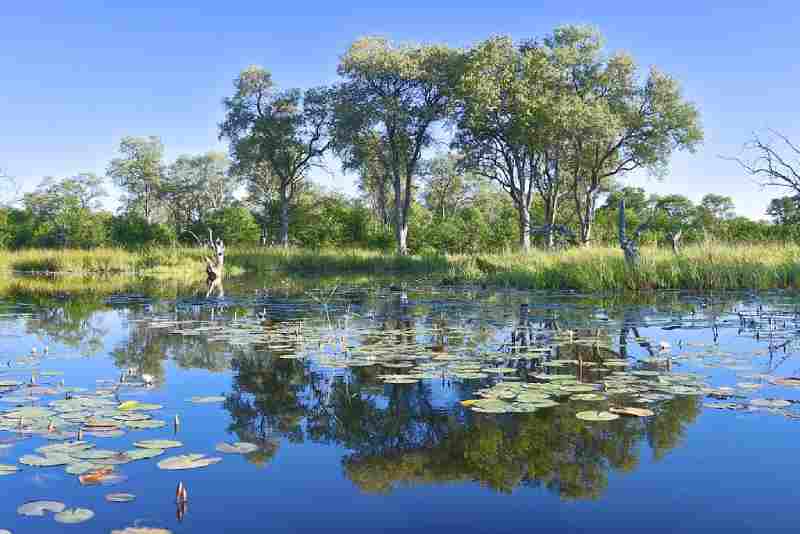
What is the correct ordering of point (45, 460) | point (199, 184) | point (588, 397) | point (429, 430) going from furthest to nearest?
point (199, 184), point (588, 397), point (429, 430), point (45, 460)

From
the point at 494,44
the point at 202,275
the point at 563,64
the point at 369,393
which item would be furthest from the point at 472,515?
the point at 563,64

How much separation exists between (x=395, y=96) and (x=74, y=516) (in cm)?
3872

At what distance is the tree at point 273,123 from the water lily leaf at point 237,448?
1650 inches

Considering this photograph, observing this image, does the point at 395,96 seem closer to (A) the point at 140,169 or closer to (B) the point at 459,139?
(B) the point at 459,139

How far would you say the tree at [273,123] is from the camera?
45.7 m

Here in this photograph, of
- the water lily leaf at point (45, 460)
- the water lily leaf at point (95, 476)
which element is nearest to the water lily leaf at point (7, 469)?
the water lily leaf at point (45, 460)

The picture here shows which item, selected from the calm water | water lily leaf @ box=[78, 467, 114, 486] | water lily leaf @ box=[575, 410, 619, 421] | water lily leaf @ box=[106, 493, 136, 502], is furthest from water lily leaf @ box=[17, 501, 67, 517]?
water lily leaf @ box=[575, 410, 619, 421]

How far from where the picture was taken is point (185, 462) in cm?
403

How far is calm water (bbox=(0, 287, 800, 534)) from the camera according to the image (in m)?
Answer: 3.42

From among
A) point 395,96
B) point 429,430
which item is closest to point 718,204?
point 395,96

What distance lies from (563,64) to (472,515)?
3902 cm

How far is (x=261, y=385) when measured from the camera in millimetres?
Answer: 6410

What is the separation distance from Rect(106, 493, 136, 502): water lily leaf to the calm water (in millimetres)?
45

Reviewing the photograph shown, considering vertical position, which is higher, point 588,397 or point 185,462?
point 588,397
